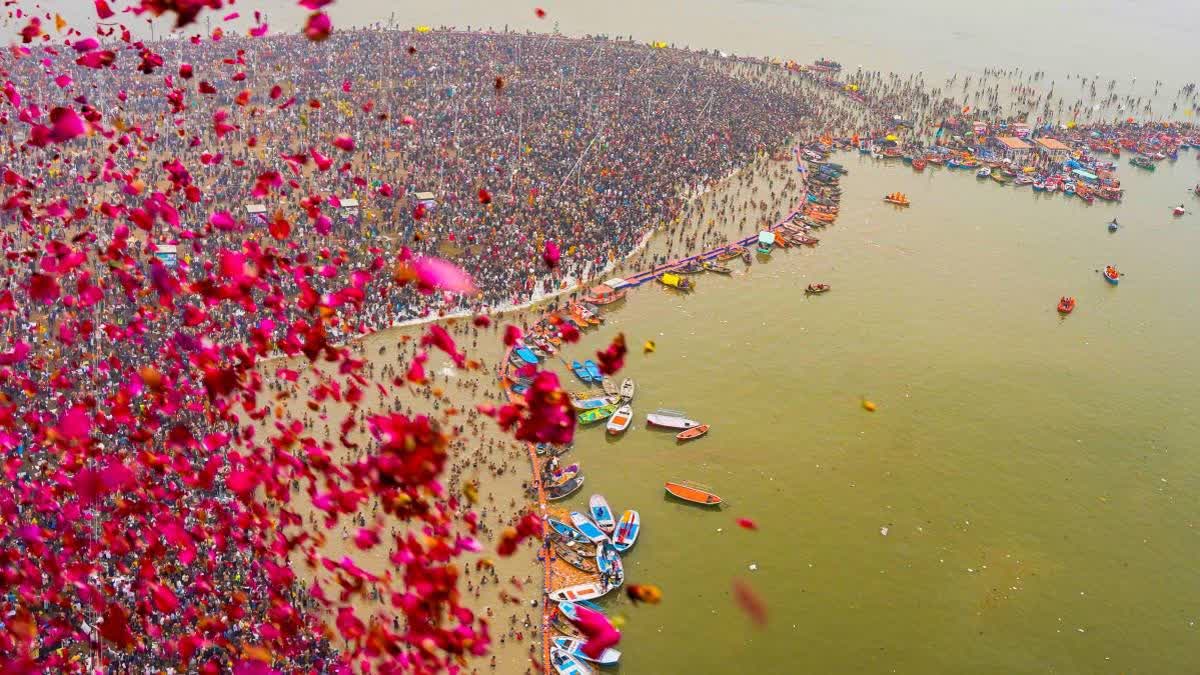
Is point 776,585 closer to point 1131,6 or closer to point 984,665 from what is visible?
point 984,665

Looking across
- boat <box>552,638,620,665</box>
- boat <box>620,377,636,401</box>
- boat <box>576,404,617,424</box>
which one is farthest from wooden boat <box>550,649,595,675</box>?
boat <box>620,377,636,401</box>

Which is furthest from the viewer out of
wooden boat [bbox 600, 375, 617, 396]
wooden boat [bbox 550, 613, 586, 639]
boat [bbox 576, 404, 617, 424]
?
wooden boat [bbox 600, 375, 617, 396]

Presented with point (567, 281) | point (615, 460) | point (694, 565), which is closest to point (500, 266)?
point (567, 281)

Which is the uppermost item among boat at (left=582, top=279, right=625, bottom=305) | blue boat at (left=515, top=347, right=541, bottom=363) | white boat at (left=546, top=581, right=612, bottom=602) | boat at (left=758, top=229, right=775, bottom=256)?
boat at (left=758, top=229, right=775, bottom=256)

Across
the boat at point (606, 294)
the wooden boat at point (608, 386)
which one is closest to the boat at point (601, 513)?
the wooden boat at point (608, 386)

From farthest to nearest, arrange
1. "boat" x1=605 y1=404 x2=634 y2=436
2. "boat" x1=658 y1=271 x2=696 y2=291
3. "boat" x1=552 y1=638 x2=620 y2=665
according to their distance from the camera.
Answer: "boat" x1=658 y1=271 x2=696 y2=291 → "boat" x1=605 y1=404 x2=634 y2=436 → "boat" x1=552 y1=638 x2=620 y2=665

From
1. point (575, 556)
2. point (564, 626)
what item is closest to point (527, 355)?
point (575, 556)

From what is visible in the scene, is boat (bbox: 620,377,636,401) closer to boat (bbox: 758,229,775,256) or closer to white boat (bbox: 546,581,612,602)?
white boat (bbox: 546,581,612,602)

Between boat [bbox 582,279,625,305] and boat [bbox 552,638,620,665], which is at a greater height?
boat [bbox 582,279,625,305]
